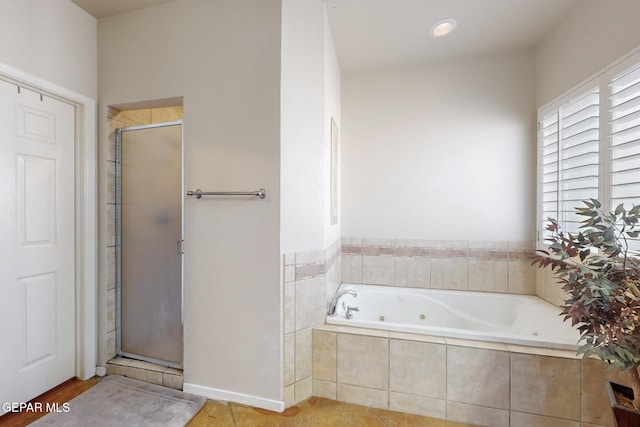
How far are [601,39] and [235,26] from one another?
234cm

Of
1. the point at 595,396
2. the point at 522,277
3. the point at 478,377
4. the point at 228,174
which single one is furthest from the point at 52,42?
the point at 522,277

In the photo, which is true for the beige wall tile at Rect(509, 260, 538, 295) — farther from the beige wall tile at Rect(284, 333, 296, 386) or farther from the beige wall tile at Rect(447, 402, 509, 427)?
the beige wall tile at Rect(284, 333, 296, 386)

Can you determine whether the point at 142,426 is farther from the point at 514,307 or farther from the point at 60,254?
the point at 514,307

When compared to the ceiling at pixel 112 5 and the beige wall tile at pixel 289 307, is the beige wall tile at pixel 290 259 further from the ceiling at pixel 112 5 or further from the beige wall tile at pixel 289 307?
the ceiling at pixel 112 5

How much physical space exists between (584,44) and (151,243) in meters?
3.41

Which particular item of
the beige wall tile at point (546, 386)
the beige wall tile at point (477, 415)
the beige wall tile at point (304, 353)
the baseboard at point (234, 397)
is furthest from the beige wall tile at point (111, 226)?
the beige wall tile at point (546, 386)

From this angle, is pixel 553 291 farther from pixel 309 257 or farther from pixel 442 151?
pixel 309 257

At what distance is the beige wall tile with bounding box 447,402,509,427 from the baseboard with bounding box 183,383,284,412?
42.1 inches

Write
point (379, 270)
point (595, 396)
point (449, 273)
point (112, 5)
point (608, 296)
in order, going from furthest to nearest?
point (379, 270) → point (449, 273) → point (112, 5) → point (595, 396) → point (608, 296)

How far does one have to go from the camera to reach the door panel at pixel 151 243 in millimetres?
2039

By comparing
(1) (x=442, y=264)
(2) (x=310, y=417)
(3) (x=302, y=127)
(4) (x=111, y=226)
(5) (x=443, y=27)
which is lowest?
(2) (x=310, y=417)

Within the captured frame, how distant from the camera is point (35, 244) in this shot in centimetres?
179

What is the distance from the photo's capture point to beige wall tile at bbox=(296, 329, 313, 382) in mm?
1803

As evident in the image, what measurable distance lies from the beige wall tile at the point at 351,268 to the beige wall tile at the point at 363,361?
38.7 inches
